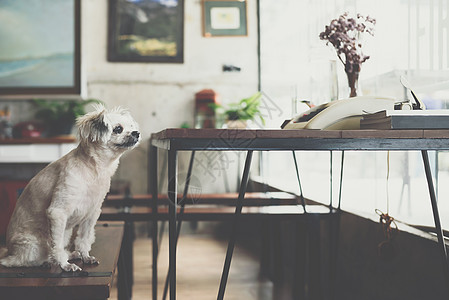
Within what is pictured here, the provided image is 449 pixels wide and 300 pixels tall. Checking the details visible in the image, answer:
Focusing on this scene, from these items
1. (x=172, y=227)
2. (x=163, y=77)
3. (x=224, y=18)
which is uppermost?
(x=224, y=18)

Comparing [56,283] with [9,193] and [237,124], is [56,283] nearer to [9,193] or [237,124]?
[237,124]

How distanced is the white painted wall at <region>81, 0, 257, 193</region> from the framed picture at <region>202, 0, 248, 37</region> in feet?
0.20

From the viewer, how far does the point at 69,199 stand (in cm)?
138

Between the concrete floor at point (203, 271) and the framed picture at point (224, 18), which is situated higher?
the framed picture at point (224, 18)

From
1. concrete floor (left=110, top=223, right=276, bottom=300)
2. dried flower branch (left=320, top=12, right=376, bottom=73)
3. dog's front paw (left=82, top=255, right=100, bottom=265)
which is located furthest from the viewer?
concrete floor (left=110, top=223, right=276, bottom=300)

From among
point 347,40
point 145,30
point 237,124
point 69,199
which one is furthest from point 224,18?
point 69,199

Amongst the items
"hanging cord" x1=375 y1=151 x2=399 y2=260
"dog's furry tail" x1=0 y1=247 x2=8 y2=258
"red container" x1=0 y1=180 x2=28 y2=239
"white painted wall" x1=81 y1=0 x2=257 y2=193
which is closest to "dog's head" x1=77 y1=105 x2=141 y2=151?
"dog's furry tail" x1=0 y1=247 x2=8 y2=258

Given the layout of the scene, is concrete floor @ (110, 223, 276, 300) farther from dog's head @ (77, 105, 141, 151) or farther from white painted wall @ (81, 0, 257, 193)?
dog's head @ (77, 105, 141, 151)

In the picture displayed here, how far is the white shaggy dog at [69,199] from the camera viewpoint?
4.49ft

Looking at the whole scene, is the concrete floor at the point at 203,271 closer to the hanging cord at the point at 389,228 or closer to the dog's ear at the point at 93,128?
the hanging cord at the point at 389,228

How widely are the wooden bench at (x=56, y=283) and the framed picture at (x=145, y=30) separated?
3689 mm

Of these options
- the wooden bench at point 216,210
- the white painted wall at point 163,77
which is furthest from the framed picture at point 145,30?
the wooden bench at point 216,210

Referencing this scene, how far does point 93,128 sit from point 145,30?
11.7 ft

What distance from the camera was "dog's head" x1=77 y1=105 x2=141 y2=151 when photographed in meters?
1.47
